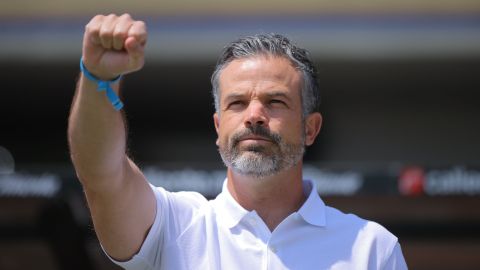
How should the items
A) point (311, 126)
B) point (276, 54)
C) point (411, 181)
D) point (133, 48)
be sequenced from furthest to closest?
point (411, 181)
point (311, 126)
point (276, 54)
point (133, 48)

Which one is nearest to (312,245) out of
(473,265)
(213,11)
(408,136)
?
(473,265)

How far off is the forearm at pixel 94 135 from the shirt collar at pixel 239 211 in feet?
1.52

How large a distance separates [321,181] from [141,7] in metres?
3.02

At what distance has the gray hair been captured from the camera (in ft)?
9.18

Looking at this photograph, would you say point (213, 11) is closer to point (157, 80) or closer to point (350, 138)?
point (157, 80)

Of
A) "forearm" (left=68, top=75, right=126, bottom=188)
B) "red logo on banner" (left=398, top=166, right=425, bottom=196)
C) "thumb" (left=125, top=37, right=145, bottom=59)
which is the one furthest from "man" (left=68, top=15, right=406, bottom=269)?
"red logo on banner" (left=398, top=166, right=425, bottom=196)

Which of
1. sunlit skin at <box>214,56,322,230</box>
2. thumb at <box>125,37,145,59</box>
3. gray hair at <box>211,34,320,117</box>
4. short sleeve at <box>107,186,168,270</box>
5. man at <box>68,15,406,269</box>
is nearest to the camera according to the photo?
→ thumb at <box>125,37,145,59</box>

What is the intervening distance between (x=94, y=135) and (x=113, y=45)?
11.4 inches

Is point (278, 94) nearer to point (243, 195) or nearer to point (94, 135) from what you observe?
point (243, 195)

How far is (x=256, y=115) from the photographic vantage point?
2.61 meters

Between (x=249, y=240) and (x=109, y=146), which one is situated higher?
(x=109, y=146)

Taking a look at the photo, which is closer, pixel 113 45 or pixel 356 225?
pixel 113 45

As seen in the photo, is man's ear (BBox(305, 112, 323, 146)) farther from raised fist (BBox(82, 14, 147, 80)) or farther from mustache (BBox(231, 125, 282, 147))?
raised fist (BBox(82, 14, 147, 80))

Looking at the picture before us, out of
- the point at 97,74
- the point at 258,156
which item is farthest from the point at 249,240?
the point at 97,74
